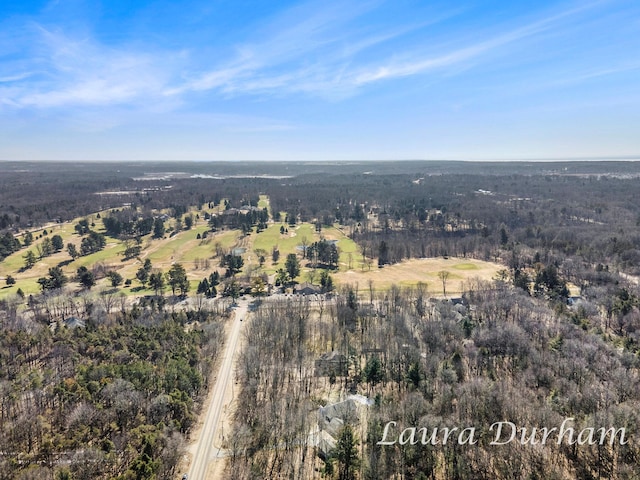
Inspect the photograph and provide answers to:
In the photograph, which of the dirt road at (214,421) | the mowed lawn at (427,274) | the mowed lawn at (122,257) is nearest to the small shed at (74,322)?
the mowed lawn at (122,257)

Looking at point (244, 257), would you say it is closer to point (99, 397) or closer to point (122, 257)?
point (122, 257)

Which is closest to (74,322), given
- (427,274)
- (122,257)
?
(122,257)

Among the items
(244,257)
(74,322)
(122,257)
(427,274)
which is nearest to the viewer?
(74,322)

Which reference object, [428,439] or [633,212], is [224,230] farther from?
[633,212]

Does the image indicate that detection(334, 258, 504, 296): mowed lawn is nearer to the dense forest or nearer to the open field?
the open field

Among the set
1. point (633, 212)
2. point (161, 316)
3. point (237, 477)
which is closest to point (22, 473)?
point (237, 477)
